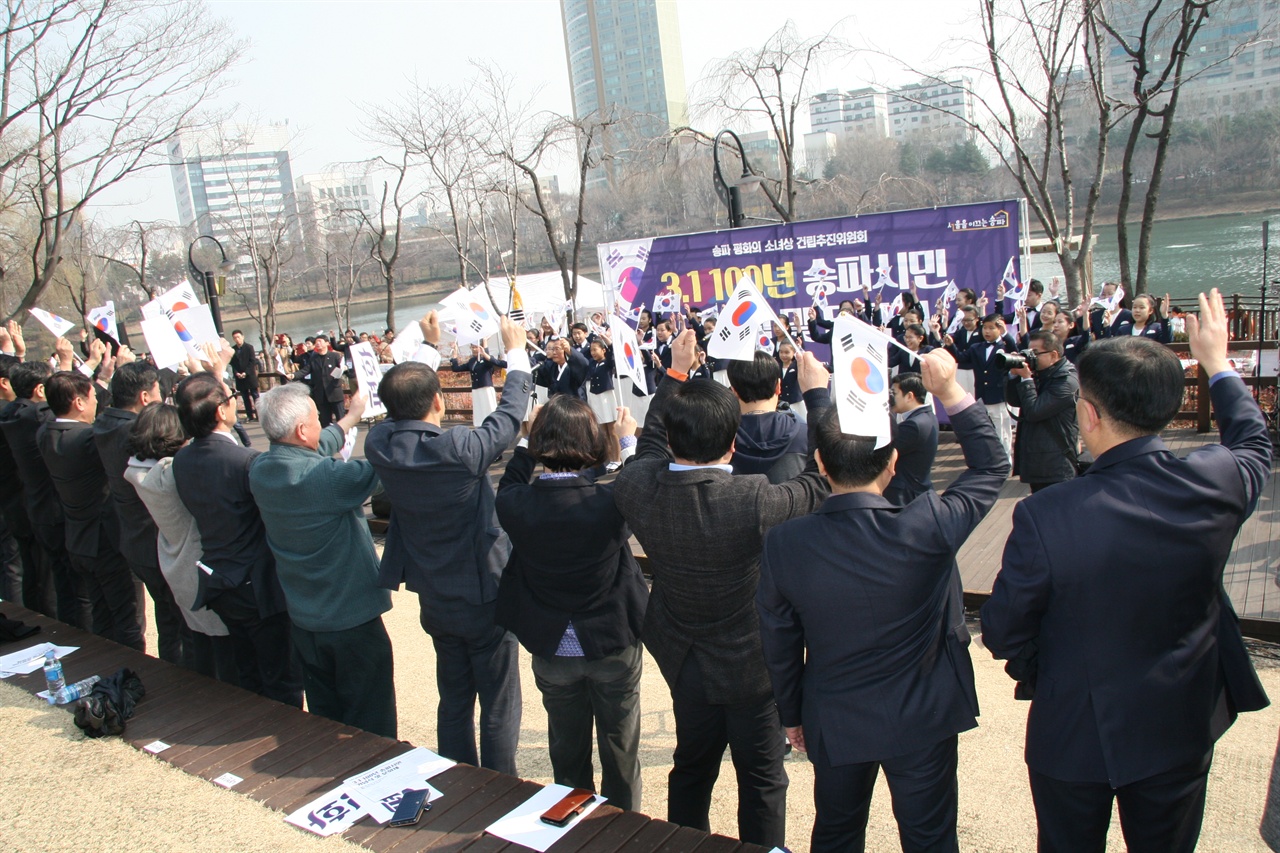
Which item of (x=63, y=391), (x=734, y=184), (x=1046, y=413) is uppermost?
(x=734, y=184)

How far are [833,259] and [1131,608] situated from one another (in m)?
11.1

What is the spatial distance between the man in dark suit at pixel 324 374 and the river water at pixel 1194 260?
8.33m

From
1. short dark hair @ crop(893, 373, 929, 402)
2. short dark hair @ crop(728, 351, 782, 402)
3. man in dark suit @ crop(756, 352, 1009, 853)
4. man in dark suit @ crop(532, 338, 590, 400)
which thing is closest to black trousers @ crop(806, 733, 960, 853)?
man in dark suit @ crop(756, 352, 1009, 853)

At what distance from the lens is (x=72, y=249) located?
2867cm

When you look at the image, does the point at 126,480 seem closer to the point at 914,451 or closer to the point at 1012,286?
the point at 914,451

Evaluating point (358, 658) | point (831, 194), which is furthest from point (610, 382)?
point (831, 194)

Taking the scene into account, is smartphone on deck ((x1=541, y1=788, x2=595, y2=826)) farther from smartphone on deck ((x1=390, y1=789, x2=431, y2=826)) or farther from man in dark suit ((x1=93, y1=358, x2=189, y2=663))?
man in dark suit ((x1=93, y1=358, x2=189, y2=663))

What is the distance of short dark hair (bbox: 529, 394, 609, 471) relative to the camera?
2898mm

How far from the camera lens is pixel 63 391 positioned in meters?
4.54

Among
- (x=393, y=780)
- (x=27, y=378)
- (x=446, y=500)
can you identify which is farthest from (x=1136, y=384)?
(x=27, y=378)

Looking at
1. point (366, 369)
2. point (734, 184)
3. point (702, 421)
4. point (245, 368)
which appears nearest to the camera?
point (702, 421)

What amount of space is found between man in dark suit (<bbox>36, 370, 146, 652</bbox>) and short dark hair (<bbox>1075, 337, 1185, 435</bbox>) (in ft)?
15.2

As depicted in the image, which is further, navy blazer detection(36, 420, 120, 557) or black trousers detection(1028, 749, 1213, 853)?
navy blazer detection(36, 420, 120, 557)

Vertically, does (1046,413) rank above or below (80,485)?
below
